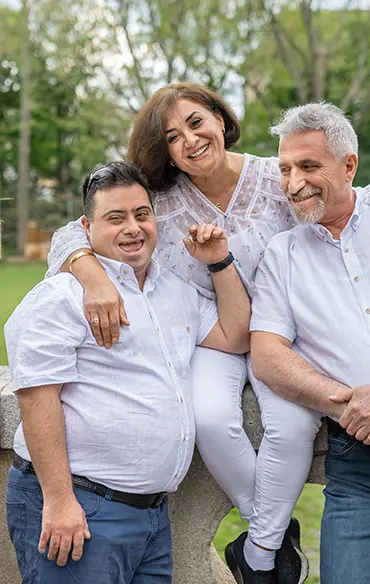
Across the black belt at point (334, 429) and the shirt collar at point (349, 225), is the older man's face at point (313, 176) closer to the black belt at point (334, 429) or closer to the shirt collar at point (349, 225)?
the shirt collar at point (349, 225)

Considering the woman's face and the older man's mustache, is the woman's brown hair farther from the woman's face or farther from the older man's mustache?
the older man's mustache

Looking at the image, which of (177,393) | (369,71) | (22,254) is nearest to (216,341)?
(177,393)

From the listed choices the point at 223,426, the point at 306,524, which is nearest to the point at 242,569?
the point at 223,426

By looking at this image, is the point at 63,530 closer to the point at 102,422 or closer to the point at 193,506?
the point at 102,422

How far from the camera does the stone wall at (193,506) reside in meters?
2.78

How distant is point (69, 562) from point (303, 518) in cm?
293

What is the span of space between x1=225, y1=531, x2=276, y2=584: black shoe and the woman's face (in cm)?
144

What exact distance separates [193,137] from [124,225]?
609 mm

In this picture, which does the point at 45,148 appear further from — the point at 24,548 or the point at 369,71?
the point at 24,548

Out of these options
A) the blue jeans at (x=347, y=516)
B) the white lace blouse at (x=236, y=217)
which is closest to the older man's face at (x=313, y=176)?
the white lace blouse at (x=236, y=217)

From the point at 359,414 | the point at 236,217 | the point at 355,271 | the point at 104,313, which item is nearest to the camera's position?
the point at 104,313

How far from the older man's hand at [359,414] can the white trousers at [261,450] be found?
159 millimetres

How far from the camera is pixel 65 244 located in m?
2.77

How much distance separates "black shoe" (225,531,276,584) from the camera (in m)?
2.70
